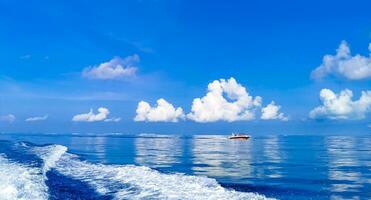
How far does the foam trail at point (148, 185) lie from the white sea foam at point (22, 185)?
11.5 ft

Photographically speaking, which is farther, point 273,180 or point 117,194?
point 273,180

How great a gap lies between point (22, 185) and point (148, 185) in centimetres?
795

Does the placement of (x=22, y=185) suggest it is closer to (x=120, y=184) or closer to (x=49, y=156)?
(x=120, y=184)

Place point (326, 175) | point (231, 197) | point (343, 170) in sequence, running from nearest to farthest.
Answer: point (231, 197), point (326, 175), point (343, 170)

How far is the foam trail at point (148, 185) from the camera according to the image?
995 inches

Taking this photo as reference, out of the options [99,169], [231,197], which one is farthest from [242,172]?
[231,197]

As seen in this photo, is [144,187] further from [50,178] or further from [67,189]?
[50,178]

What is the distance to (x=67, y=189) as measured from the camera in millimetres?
27625

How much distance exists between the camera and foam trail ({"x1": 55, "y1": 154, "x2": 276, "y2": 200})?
25275mm

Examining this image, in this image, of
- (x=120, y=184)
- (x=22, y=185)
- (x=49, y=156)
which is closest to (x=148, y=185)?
(x=120, y=184)

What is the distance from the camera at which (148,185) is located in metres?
29.0

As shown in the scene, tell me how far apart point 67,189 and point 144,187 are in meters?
4.91

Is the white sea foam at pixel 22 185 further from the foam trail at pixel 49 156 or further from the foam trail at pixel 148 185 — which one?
the foam trail at pixel 148 185

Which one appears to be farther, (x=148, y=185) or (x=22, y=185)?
(x=148, y=185)
